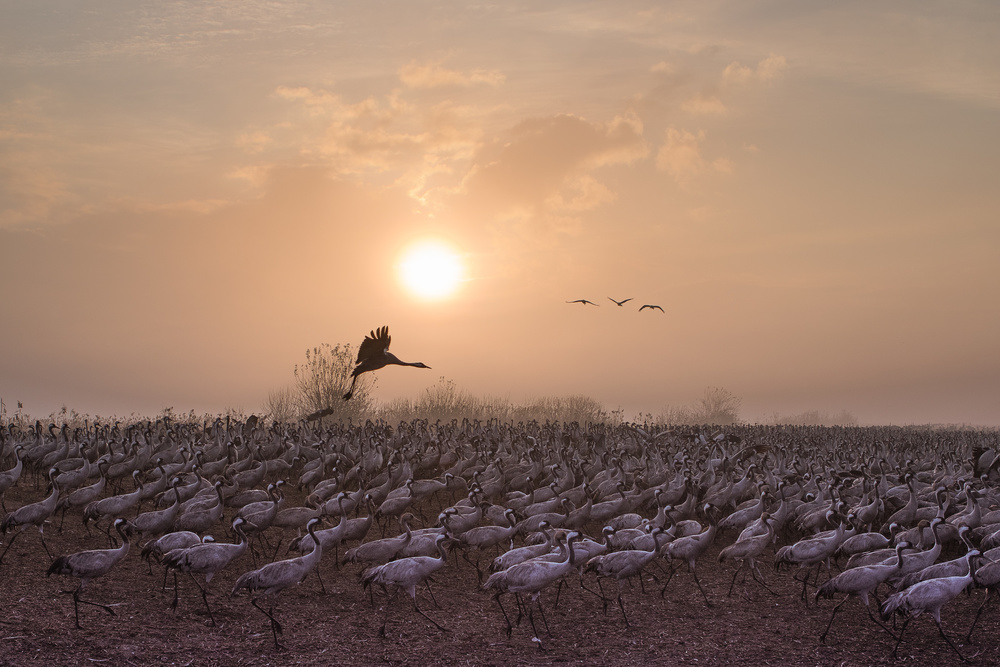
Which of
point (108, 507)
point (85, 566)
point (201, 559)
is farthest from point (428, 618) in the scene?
Result: point (108, 507)

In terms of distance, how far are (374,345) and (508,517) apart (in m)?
8.06

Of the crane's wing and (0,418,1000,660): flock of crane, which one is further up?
the crane's wing

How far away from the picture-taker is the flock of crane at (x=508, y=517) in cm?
1220

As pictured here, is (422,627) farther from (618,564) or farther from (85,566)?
(85,566)

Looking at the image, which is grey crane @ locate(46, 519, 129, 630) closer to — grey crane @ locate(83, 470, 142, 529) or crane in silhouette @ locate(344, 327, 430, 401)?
grey crane @ locate(83, 470, 142, 529)

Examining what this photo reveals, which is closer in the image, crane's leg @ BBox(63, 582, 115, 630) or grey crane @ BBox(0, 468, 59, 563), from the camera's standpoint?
crane's leg @ BBox(63, 582, 115, 630)

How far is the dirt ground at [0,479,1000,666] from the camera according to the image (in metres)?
10.5

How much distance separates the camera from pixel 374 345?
21.8 meters

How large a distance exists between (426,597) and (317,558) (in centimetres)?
203

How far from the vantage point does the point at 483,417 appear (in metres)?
53.3

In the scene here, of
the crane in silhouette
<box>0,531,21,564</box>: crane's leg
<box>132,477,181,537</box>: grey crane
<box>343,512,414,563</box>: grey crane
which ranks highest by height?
the crane in silhouette

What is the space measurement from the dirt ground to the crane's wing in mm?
8168

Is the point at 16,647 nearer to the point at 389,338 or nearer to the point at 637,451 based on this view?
the point at 389,338

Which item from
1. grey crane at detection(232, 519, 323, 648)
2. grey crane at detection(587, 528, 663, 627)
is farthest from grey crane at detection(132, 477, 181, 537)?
grey crane at detection(587, 528, 663, 627)
